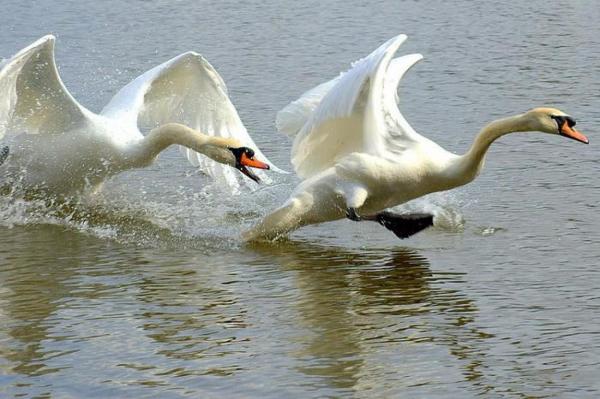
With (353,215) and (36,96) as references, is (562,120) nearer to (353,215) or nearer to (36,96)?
(353,215)

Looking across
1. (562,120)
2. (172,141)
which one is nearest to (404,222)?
(562,120)

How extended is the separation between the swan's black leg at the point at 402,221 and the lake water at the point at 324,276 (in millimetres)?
113

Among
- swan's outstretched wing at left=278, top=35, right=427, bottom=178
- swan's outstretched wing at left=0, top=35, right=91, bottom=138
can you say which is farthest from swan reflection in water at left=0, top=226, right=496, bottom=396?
swan's outstretched wing at left=0, top=35, right=91, bottom=138

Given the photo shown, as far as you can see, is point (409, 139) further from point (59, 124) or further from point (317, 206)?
point (59, 124)

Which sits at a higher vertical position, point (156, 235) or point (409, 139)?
point (409, 139)

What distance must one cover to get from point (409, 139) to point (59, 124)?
2676 millimetres

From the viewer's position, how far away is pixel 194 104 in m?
11.2

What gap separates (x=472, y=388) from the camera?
5.76 meters

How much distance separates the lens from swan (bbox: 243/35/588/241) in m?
8.33

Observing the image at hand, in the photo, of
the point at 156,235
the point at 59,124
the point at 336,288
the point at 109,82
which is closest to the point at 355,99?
the point at 336,288

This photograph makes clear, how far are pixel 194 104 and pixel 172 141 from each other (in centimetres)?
196

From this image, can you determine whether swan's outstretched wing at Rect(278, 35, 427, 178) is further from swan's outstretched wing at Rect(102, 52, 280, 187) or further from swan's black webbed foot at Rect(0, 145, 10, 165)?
swan's black webbed foot at Rect(0, 145, 10, 165)

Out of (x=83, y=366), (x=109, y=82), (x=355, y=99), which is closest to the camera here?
(x=83, y=366)

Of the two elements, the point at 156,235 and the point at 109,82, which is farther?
the point at 109,82
